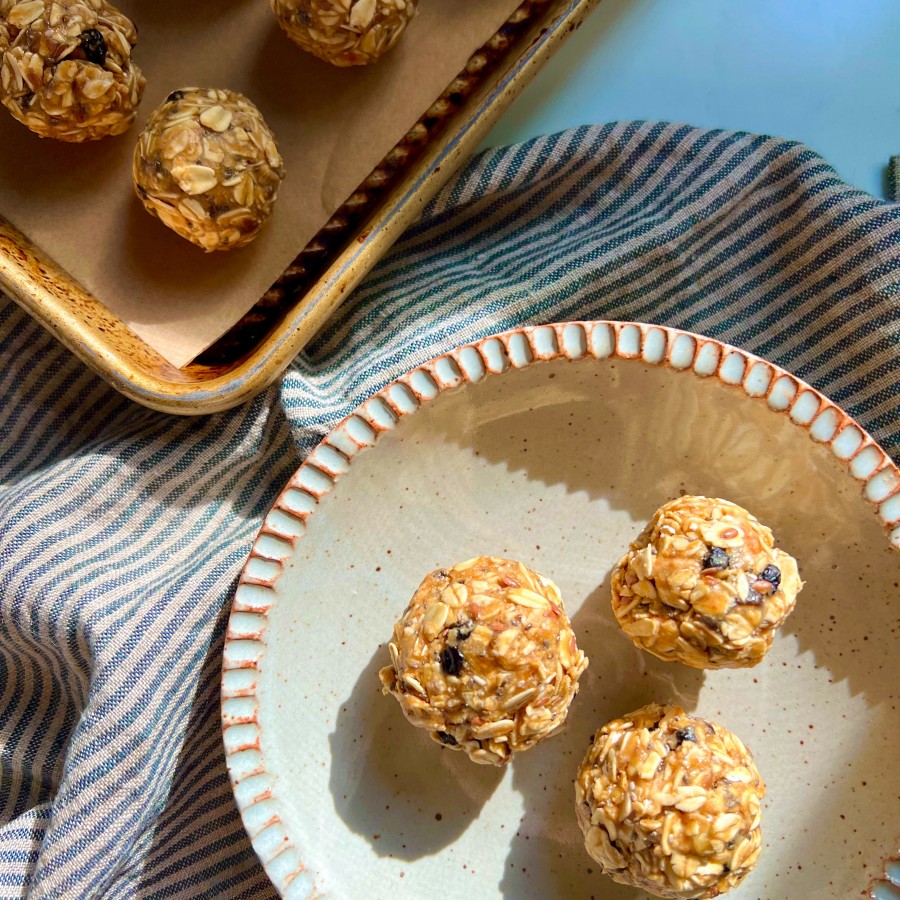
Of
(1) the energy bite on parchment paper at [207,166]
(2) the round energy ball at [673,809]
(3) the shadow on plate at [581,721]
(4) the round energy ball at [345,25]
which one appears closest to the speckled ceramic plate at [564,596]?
(3) the shadow on plate at [581,721]

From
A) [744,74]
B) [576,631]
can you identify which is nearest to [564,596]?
[576,631]

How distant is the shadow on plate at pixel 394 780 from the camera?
1282 mm

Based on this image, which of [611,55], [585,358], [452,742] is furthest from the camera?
[611,55]

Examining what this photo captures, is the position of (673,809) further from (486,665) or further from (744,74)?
(744,74)

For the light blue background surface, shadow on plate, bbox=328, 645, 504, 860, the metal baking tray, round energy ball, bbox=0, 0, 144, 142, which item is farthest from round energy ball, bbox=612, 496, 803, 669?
round energy ball, bbox=0, 0, 144, 142

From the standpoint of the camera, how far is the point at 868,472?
3.91 ft

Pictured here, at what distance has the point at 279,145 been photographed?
1440 mm

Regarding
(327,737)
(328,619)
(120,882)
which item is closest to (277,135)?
(328,619)

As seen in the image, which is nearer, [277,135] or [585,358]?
[585,358]

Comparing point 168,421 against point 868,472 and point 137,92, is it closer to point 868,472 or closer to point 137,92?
point 137,92

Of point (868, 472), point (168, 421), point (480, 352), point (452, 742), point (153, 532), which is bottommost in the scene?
point (153, 532)

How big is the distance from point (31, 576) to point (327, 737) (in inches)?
20.0

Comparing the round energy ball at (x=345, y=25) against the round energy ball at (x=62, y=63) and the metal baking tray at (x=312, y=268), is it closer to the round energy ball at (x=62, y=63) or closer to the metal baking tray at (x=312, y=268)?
the metal baking tray at (x=312, y=268)

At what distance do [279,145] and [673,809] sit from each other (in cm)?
112
